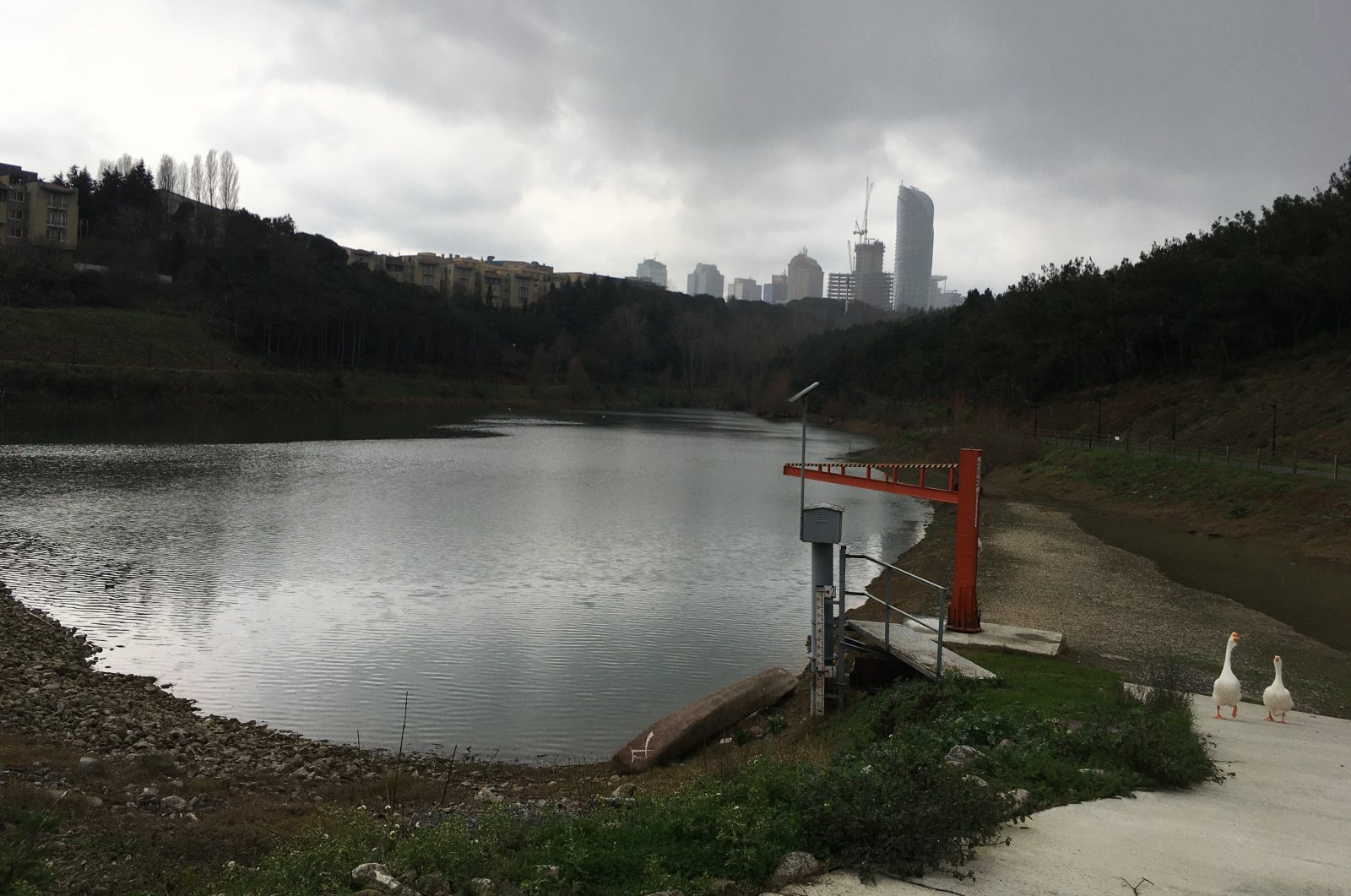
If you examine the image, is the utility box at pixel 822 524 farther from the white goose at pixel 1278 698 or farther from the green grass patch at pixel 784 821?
the white goose at pixel 1278 698

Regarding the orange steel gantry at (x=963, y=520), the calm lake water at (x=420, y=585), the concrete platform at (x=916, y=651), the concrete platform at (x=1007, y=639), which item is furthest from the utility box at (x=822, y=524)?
the calm lake water at (x=420, y=585)

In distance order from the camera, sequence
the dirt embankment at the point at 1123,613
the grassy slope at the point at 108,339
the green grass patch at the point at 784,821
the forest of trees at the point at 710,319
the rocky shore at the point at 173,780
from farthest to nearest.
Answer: the grassy slope at the point at 108,339 < the forest of trees at the point at 710,319 < the dirt embankment at the point at 1123,613 < the rocky shore at the point at 173,780 < the green grass patch at the point at 784,821

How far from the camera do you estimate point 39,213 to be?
101938 mm

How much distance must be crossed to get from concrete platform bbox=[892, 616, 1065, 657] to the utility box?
A: 2201 mm

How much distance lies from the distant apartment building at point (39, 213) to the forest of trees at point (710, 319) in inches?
151

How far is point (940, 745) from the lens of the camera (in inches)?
324

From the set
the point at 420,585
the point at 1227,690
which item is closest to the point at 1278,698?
the point at 1227,690

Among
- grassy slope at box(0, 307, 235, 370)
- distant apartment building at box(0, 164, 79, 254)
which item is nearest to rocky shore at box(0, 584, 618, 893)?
grassy slope at box(0, 307, 235, 370)

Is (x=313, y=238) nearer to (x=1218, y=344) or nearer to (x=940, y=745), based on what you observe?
(x=1218, y=344)

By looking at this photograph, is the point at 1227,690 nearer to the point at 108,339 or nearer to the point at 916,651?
the point at 916,651

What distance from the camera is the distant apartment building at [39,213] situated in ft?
324

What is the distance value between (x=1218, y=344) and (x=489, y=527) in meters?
53.5

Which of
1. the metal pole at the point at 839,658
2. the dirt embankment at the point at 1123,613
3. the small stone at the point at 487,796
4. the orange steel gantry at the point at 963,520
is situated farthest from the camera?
the orange steel gantry at the point at 963,520

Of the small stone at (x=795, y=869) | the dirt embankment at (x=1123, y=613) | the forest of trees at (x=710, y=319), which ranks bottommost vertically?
the dirt embankment at (x=1123, y=613)
